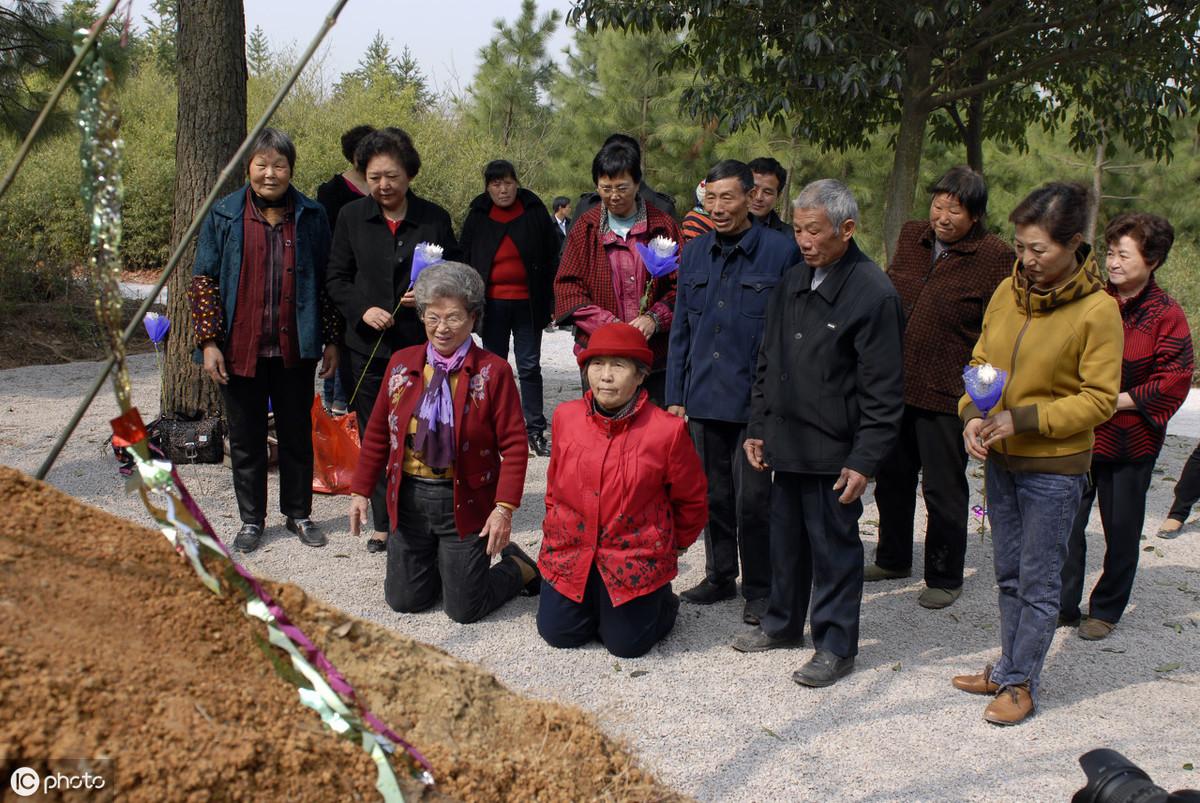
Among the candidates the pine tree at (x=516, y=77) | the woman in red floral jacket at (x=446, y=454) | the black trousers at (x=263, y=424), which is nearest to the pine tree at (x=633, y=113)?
the pine tree at (x=516, y=77)

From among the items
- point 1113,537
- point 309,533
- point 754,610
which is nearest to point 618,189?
point 754,610

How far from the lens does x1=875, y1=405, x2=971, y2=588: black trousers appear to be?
15.7ft

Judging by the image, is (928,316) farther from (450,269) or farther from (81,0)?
(81,0)

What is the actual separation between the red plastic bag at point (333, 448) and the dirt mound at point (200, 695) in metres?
3.39

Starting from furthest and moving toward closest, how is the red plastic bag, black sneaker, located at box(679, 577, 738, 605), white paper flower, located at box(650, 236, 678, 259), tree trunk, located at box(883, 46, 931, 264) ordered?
tree trunk, located at box(883, 46, 931, 264) < the red plastic bag < white paper flower, located at box(650, 236, 678, 259) < black sneaker, located at box(679, 577, 738, 605)

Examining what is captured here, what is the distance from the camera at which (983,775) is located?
10.8 feet

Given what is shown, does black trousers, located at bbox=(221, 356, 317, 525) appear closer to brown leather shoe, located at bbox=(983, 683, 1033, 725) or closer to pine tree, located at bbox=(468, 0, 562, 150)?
brown leather shoe, located at bbox=(983, 683, 1033, 725)

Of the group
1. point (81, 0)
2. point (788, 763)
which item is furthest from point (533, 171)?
point (788, 763)

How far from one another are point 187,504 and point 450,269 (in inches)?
98.3

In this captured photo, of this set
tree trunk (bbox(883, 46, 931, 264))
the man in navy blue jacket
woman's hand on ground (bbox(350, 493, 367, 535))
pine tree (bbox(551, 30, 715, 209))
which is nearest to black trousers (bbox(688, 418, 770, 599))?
the man in navy blue jacket

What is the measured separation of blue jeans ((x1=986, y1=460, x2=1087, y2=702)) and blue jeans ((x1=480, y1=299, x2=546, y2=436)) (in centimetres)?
411

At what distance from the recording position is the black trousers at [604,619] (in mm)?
4133

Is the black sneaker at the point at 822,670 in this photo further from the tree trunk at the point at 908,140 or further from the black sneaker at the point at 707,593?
the tree trunk at the point at 908,140

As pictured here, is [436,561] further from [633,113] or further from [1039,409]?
[633,113]
